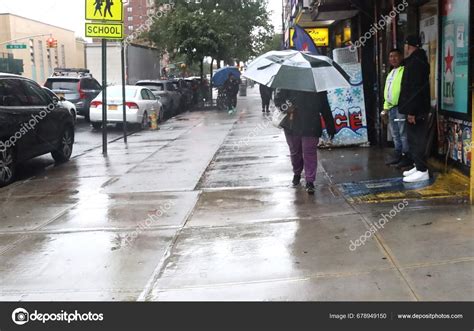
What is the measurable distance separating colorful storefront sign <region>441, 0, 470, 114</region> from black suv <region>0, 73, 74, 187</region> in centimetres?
665

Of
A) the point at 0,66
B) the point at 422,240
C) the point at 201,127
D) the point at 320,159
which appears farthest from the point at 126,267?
the point at 0,66

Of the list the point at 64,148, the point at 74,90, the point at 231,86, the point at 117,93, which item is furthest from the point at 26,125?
the point at 231,86

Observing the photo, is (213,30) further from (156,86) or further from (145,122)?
(145,122)

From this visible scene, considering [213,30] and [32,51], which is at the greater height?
[32,51]

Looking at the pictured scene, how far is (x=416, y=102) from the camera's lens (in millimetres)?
7121

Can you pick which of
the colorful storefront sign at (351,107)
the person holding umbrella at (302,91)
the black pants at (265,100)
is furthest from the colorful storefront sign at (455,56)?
the black pants at (265,100)

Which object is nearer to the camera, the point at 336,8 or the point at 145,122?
the point at 336,8

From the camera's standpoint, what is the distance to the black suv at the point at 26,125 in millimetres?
8992

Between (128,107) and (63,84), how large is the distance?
15.5 feet

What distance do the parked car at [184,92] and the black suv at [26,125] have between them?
1541 cm

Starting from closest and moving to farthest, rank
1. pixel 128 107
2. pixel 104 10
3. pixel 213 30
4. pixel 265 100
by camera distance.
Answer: pixel 104 10, pixel 128 107, pixel 265 100, pixel 213 30

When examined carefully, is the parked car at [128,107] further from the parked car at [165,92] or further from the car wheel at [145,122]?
the parked car at [165,92]

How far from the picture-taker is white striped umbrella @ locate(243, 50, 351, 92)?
6.75 meters
